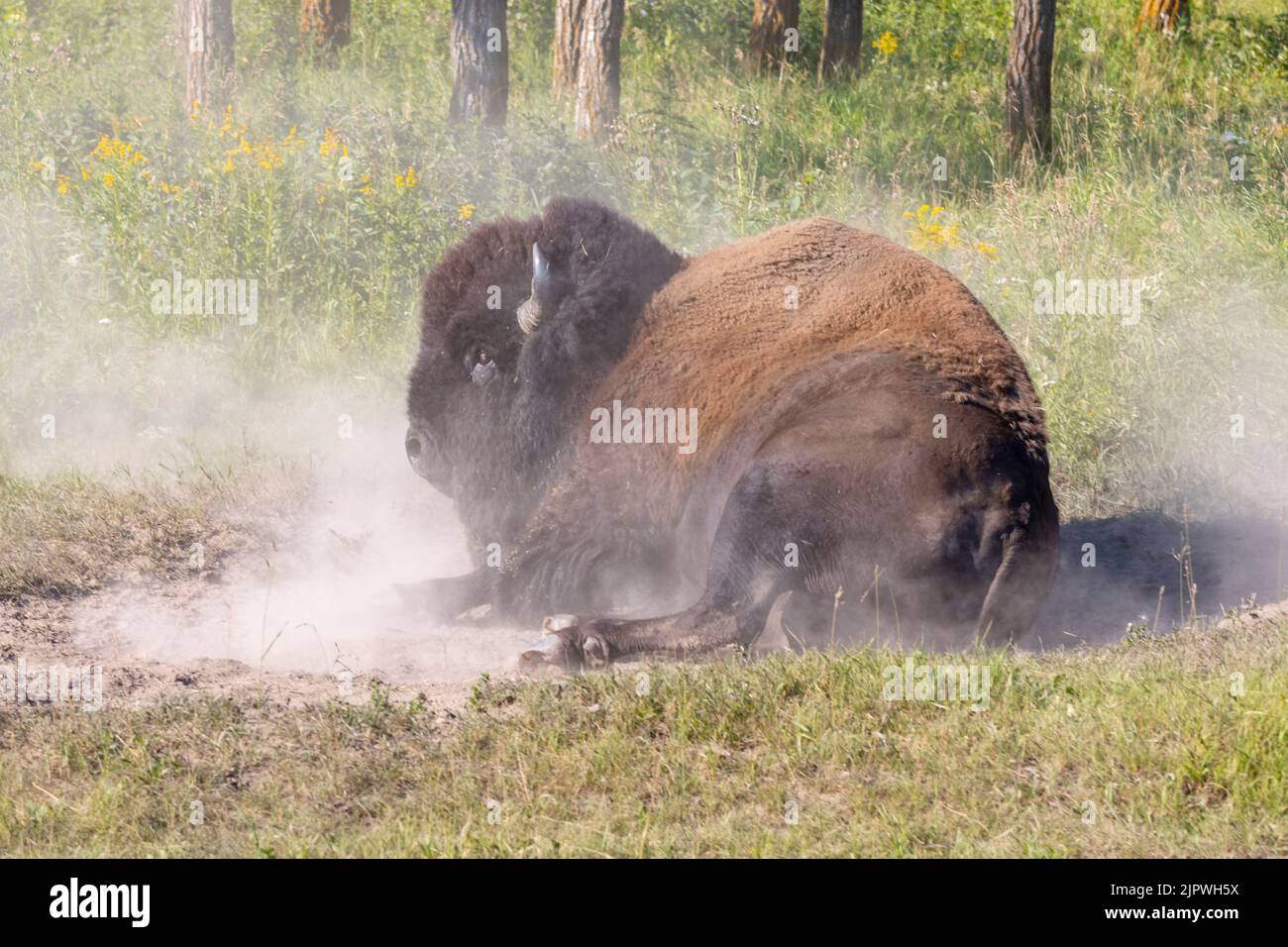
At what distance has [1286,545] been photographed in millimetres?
6512

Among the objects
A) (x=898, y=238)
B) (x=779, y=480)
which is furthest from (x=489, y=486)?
(x=898, y=238)

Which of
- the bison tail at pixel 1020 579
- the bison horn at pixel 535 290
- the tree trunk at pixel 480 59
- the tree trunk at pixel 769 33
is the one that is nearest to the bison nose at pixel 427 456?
the bison horn at pixel 535 290

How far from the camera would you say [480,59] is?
36.9 feet

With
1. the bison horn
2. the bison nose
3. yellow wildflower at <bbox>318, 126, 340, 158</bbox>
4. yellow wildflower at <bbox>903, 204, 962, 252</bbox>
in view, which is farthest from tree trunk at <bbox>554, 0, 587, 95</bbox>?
the bison horn

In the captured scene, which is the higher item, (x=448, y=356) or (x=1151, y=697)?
(x=448, y=356)

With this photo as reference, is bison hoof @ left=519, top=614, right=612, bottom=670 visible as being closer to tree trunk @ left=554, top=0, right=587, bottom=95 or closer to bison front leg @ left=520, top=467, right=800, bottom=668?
bison front leg @ left=520, top=467, right=800, bottom=668

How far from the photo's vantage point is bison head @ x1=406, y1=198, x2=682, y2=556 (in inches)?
228

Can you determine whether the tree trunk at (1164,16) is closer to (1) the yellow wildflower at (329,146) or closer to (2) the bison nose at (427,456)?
(1) the yellow wildflower at (329,146)

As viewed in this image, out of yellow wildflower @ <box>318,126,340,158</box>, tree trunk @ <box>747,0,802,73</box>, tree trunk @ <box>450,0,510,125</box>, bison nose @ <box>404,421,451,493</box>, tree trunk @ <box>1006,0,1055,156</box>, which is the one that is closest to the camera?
bison nose @ <box>404,421,451,493</box>

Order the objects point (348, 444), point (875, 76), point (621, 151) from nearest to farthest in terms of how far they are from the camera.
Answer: point (348, 444) → point (621, 151) → point (875, 76)

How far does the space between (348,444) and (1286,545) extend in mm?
4866

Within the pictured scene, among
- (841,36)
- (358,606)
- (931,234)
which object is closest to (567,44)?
(841,36)

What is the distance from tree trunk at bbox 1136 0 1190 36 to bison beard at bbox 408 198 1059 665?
1286cm
